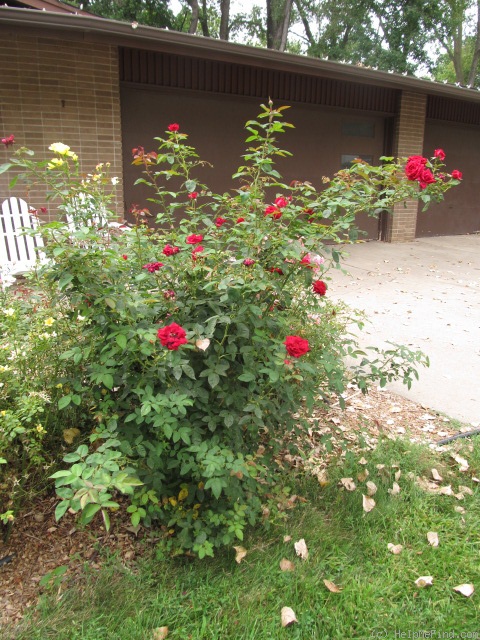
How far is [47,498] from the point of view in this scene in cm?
233

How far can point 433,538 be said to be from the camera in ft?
7.43

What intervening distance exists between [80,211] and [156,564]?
5.03ft

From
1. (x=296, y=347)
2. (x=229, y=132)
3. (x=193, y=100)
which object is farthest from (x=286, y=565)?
(x=229, y=132)

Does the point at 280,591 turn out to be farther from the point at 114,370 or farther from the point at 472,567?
the point at 114,370

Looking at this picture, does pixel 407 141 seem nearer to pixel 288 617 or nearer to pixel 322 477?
pixel 322 477

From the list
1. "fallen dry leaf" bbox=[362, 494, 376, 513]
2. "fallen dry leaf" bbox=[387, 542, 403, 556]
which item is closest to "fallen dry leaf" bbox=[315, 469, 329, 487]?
"fallen dry leaf" bbox=[362, 494, 376, 513]

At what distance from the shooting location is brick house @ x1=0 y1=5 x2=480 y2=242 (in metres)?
6.48

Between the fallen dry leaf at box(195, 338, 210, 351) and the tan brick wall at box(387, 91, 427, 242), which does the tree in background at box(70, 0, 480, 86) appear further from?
the fallen dry leaf at box(195, 338, 210, 351)

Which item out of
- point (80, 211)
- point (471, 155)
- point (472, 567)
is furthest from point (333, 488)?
point (471, 155)

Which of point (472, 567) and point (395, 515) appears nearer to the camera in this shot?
point (472, 567)

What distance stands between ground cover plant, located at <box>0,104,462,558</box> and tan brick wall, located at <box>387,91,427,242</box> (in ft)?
28.5

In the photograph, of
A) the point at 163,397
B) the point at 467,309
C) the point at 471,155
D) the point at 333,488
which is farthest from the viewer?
the point at 471,155

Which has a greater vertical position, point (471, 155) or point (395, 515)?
point (471, 155)

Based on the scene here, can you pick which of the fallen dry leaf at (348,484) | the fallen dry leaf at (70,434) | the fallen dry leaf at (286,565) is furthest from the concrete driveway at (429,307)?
the fallen dry leaf at (70,434)
